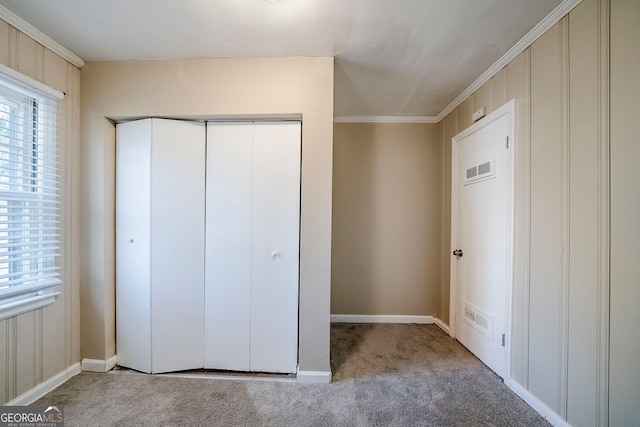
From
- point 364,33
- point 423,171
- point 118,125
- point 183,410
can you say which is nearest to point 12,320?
point 183,410

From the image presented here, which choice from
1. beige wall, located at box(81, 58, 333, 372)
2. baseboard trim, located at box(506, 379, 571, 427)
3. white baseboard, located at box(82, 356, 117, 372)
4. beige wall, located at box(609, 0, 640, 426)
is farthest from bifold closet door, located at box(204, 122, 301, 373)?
beige wall, located at box(609, 0, 640, 426)

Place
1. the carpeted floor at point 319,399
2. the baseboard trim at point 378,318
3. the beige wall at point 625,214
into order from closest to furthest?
1. the beige wall at point 625,214
2. the carpeted floor at point 319,399
3. the baseboard trim at point 378,318

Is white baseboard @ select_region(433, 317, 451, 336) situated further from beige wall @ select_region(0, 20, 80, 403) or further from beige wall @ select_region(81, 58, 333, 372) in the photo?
beige wall @ select_region(0, 20, 80, 403)

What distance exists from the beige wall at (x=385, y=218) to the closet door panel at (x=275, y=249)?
3.71ft

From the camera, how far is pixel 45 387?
1.61 metres

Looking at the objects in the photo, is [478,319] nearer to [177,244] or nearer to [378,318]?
[378,318]

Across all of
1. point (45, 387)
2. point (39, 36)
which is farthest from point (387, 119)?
point (45, 387)

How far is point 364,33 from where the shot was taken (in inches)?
61.5

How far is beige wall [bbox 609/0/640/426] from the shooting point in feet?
3.51

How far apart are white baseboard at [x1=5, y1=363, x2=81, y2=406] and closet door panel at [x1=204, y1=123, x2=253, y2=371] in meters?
0.95

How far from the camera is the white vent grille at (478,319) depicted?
2.00 m

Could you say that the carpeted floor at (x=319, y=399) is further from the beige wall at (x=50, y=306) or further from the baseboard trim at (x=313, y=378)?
the beige wall at (x=50, y=306)

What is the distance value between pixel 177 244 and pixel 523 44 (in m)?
2.82

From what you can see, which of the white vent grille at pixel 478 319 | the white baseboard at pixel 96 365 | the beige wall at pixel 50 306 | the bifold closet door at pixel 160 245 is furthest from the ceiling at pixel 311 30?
the white baseboard at pixel 96 365
